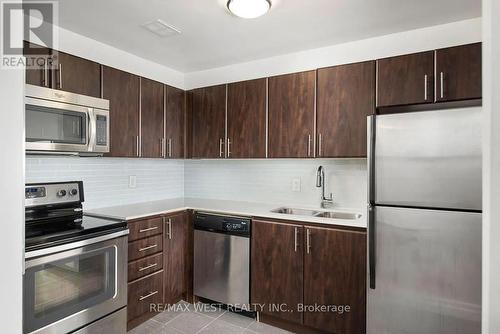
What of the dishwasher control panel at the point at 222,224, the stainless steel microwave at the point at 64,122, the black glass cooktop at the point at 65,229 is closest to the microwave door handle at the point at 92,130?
the stainless steel microwave at the point at 64,122

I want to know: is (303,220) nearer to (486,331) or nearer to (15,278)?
(486,331)

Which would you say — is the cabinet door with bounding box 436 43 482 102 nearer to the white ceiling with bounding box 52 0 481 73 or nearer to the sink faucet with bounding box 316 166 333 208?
the white ceiling with bounding box 52 0 481 73

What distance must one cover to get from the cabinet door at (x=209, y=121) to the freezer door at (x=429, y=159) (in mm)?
1496

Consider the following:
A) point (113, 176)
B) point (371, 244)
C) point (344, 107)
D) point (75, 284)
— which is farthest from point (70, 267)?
point (344, 107)

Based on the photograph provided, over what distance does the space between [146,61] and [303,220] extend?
2.08m

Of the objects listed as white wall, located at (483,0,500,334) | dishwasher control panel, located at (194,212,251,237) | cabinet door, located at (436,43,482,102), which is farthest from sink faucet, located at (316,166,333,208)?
white wall, located at (483,0,500,334)

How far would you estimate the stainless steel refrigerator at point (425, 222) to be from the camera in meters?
1.53

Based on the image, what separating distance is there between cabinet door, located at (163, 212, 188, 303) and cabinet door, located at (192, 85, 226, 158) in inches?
27.0

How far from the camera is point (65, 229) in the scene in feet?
5.76

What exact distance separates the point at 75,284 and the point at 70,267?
12 centimetres

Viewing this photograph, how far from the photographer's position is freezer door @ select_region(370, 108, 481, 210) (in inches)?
59.6

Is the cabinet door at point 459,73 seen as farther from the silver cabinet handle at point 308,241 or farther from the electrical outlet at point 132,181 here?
the electrical outlet at point 132,181

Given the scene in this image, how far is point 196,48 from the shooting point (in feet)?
8.17

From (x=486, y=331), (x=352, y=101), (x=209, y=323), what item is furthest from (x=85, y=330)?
(x=352, y=101)
